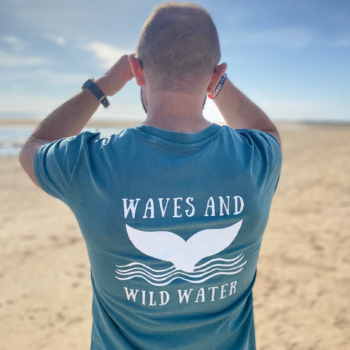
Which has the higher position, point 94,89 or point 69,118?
point 94,89

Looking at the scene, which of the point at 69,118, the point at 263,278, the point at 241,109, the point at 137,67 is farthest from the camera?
the point at 263,278

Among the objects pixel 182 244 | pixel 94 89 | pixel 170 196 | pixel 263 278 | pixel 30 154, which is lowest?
pixel 263 278

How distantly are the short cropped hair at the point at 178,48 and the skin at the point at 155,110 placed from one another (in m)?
0.04

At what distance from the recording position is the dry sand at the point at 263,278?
10.6 feet

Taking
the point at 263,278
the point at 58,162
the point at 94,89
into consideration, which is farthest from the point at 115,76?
the point at 263,278

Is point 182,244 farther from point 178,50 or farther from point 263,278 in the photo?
point 263,278

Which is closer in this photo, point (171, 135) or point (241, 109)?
point (171, 135)

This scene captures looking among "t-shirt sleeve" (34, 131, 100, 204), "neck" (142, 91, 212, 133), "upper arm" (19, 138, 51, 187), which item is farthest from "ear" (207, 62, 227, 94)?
"upper arm" (19, 138, 51, 187)

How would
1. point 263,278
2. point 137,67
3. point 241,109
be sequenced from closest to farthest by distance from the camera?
point 137,67 < point 241,109 < point 263,278

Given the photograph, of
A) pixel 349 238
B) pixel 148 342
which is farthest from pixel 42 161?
pixel 349 238

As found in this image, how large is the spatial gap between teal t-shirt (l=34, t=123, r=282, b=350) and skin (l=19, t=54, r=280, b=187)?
0.07m

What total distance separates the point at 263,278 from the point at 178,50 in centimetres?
379

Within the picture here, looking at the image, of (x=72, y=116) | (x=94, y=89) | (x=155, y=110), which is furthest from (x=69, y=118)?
(x=155, y=110)

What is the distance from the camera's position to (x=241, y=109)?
1395 mm
